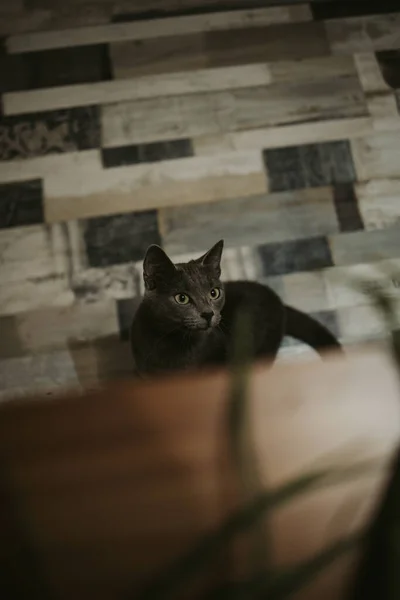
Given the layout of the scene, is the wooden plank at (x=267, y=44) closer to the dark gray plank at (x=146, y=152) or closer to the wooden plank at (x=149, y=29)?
the wooden plank at (x=149, y=29)

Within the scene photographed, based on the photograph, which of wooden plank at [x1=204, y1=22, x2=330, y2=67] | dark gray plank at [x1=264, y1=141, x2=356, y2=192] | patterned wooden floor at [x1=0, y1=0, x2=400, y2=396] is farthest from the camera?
wooden plank at [x1=204, y1=22, x2=330, y2=67]

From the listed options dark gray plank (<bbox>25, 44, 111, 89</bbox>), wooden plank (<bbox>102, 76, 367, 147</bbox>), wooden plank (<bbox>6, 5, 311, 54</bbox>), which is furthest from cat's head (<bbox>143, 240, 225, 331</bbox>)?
wooden plank (<bbox>6, 5, 311, 54</bbox>)

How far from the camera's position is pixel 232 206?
1489 mm

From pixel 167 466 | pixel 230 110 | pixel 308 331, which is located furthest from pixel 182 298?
pixel 230 110

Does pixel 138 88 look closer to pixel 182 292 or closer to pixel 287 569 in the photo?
pixel 182 292

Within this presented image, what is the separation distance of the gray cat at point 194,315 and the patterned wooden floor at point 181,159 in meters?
0.20

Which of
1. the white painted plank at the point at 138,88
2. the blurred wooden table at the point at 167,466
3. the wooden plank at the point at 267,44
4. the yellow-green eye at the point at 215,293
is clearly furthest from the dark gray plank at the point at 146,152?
the blurred wooden table at the point at 167,466

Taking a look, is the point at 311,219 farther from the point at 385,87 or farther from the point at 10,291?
the point at 10,291

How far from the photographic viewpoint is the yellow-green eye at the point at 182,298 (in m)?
1.07

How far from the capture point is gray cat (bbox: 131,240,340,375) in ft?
3.51

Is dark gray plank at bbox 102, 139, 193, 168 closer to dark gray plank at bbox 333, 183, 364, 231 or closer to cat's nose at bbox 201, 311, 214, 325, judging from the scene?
dark gray plank at bbox 333, 183, 364, 231

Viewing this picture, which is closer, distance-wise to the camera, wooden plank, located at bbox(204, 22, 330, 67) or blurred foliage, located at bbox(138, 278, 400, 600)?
blurred foliage, located at bbox(138, 278, 400, 600)

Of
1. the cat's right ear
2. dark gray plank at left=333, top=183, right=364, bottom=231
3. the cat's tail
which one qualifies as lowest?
the cat's tail

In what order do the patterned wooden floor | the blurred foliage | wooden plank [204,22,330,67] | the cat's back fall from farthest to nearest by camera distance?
wooden plank [204,22,330,67] → the patterned wooden floor → the cat's back → the blurred foliage
